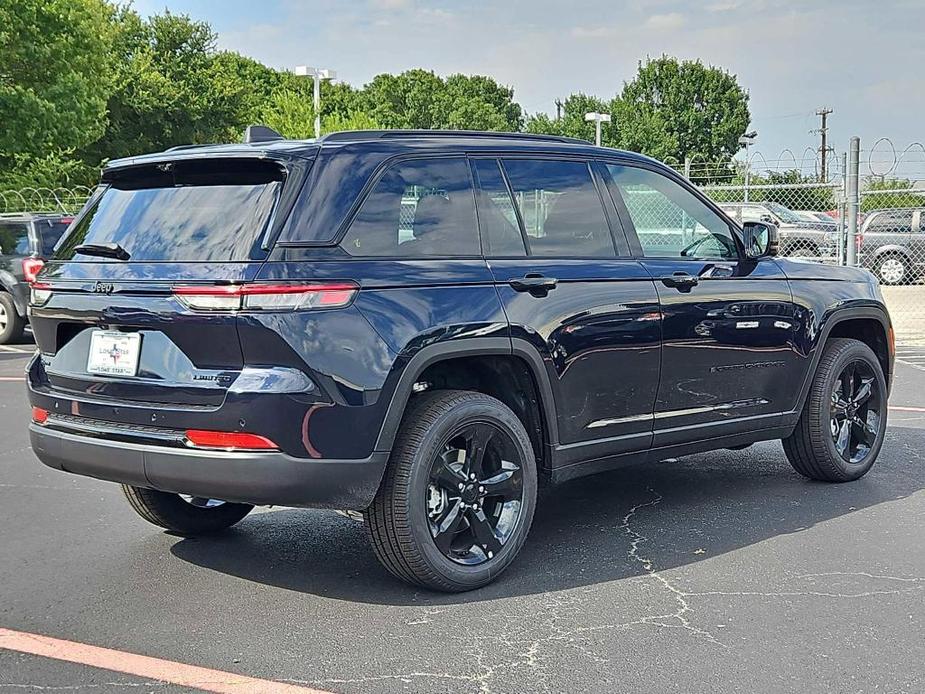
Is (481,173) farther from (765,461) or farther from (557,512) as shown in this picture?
(765,461)

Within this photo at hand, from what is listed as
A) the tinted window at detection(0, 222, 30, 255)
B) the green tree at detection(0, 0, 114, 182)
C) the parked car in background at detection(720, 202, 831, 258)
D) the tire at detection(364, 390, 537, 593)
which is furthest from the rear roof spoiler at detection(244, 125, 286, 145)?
the green tree at detection(0, 0, 114, 182)

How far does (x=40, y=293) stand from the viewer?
461 cm

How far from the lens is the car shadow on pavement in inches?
182

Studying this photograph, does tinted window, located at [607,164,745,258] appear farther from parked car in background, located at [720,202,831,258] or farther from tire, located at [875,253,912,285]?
tire, located at [875,253,912,285]

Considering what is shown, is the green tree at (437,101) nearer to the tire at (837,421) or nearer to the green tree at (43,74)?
the green tree at (43,74)

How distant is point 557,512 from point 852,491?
173 cm

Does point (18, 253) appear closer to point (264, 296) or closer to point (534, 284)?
point (534, 284)

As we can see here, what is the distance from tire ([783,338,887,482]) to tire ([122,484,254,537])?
3067mm

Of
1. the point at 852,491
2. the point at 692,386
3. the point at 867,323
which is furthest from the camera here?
the point at 867,323

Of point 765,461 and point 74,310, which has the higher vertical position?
point 74,310

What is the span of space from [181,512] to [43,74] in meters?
21.5

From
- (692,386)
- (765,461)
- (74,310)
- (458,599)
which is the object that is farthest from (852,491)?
(74,310)

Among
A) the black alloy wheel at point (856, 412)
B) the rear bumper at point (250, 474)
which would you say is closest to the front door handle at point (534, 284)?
the rear bumper at point (250, 474)

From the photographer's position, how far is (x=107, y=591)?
450 centimetres
